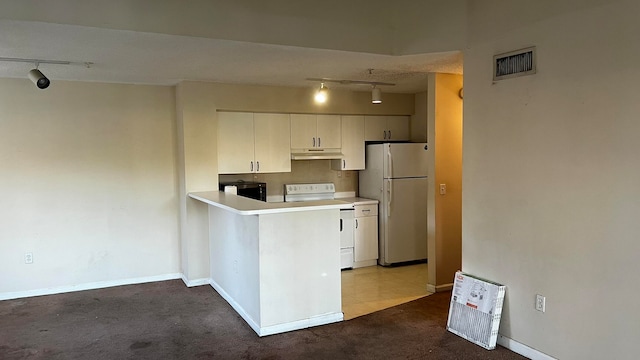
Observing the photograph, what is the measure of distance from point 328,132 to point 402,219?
1.44 meters

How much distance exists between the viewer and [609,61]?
106 inches

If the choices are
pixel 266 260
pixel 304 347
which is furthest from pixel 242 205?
pixel 304 347

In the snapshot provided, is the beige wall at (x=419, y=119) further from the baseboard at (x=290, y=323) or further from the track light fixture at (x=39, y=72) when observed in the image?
the track light fixture at (x=39, y=72)

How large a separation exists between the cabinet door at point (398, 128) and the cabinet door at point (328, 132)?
0.76 meters

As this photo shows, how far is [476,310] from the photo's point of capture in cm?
354

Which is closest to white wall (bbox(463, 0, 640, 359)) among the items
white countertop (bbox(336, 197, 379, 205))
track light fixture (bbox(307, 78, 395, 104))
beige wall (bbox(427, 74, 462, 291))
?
beige wall (bbox(427, 74, 462, 291))

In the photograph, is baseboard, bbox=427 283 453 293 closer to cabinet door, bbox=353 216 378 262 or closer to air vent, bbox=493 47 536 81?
cabinet door, bbox=353 216 378 262

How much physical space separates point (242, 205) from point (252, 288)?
703mm

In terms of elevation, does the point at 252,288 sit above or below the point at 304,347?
above

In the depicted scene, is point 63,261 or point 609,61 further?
point 63,261

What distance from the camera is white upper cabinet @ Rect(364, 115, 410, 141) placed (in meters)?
6.20

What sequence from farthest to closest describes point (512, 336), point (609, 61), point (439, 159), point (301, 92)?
point (301, 92), point (439, 159), point (512, 336), point (609, 61)

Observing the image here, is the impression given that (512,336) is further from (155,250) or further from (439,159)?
(155,250)

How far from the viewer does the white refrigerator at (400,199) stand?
19.1ft
